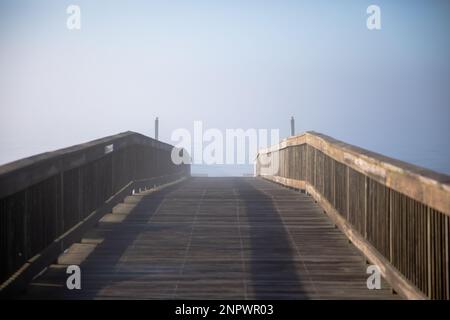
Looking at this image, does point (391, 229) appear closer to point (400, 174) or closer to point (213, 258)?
point (400, 174)

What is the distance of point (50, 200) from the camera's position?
6.77 meters

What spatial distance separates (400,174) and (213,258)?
256 cm

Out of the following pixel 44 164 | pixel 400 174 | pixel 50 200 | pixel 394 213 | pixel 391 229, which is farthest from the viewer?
pixel 50 200

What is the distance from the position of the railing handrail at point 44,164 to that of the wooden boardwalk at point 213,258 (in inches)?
39.3

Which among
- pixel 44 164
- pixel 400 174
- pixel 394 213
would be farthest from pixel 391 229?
pixel 44 164

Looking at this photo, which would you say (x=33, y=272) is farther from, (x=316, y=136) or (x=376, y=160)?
(x=316, y=136)

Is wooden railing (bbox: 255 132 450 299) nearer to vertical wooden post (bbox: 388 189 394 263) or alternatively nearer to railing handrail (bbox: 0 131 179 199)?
vertical wooden post (bbox: 388 189 394 263)

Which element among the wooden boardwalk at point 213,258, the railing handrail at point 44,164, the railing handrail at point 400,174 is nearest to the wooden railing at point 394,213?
the railing handrail at point 400,174

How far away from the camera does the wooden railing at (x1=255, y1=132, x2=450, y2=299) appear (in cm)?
470

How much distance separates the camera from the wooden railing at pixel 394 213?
4695mm

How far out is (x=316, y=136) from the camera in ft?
36.1

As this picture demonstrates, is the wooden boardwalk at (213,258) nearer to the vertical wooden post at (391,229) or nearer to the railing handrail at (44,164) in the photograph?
the vertical wooden post at (391,229)

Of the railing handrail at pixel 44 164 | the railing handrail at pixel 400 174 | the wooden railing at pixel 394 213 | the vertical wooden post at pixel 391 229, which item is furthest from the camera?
the vertical wooden post at pixel 391 229
